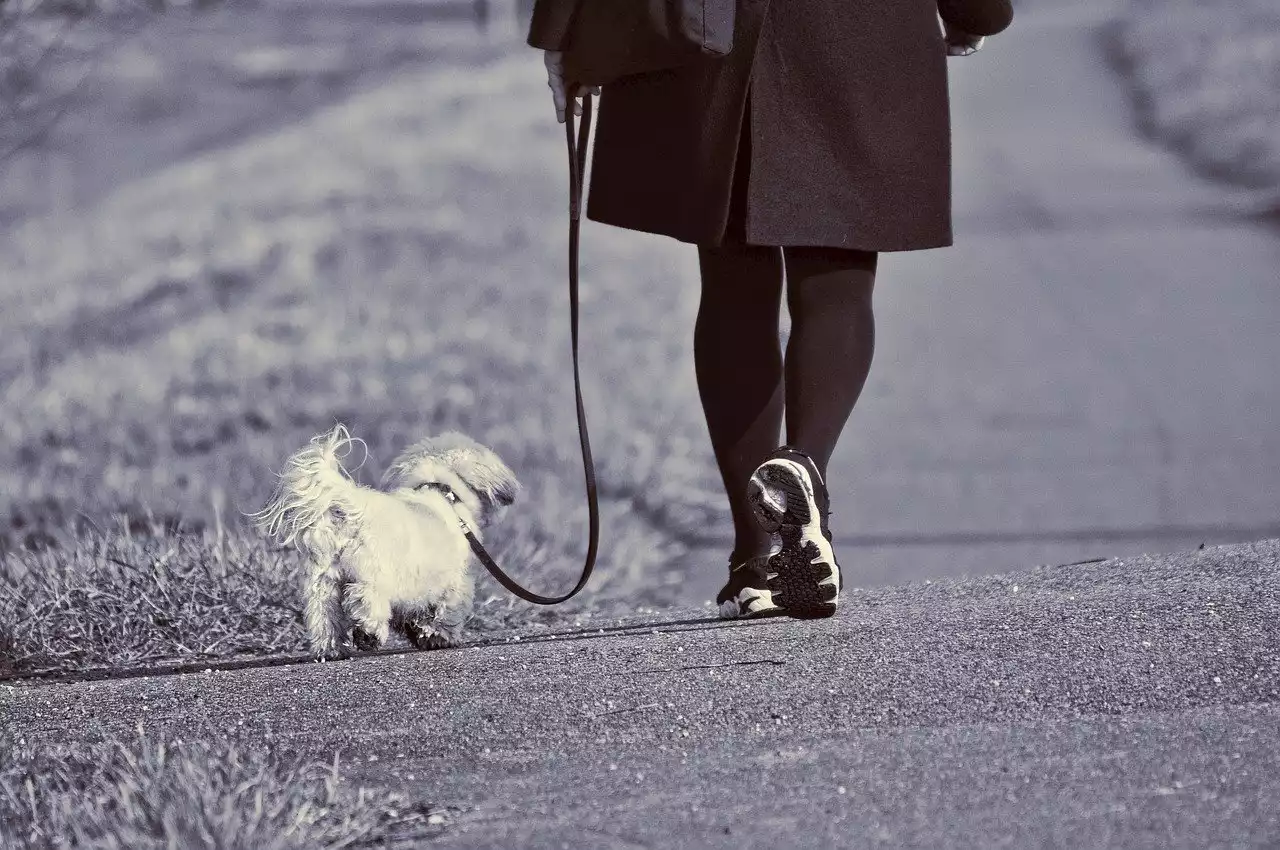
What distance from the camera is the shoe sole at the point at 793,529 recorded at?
374 centimetres

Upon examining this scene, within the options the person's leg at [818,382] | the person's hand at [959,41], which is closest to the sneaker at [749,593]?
the person's leg at [818,382]

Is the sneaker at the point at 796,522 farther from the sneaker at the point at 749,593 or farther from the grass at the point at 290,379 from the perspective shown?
the grass at the point at 290,379

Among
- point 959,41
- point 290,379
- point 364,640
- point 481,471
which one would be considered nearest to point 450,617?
point 364,640

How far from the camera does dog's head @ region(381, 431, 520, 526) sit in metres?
4.52

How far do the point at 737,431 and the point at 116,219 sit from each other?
1245 centimetres

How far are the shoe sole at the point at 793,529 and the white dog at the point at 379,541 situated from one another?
2.93 ft

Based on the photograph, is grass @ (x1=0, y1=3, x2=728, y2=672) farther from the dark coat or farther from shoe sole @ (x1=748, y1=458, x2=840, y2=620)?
the dark coat

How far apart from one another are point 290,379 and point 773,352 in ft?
17.9

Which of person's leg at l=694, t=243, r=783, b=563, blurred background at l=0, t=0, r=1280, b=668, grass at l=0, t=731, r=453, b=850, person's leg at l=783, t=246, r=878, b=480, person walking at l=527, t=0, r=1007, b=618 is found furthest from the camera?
blurred background at l=0, t=0, r=1280, b=668

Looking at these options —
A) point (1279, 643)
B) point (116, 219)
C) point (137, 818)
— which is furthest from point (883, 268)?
point (137, 818)

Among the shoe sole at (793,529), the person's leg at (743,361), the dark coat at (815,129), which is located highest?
the dark coat at (815,129)

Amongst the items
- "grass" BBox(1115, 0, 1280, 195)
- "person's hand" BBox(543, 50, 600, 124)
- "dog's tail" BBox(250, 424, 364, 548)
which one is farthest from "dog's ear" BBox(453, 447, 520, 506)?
"grass" BBox(1115, 0, 1280, 195)

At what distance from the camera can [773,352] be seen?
13.5 ft

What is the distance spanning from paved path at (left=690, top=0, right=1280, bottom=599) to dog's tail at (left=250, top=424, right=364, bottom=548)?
216 cm
